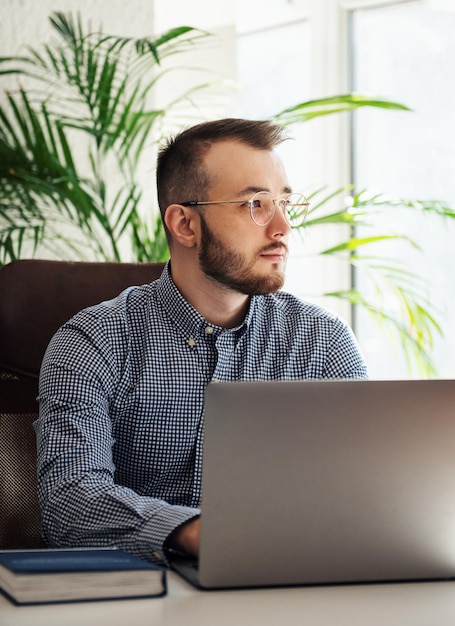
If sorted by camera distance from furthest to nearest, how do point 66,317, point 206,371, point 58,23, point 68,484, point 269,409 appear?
point 58,23 → point 66,317 → point 206,371 → point 68,484 → point 269,409

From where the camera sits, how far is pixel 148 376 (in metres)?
1.61

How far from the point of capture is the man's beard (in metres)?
1.66

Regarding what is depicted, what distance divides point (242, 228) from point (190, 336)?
221 mm

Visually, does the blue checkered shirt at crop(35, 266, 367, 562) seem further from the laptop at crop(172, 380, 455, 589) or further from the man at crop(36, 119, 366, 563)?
the laptop at crop(172, 380, 455, 589)

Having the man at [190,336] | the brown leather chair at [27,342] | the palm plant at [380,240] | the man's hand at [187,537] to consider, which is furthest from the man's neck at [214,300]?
the man's hand at [187,537]

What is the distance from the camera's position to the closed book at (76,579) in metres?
0.92

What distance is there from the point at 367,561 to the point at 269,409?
0.20 meters

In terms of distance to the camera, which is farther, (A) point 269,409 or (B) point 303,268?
(B) point 303,268

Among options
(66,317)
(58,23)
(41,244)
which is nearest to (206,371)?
(66,317)

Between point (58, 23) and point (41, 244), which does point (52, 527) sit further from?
point (58, 23)

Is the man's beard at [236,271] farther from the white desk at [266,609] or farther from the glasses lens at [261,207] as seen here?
the white desk at [266,609]

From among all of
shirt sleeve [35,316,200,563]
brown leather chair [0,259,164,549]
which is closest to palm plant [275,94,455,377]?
brown leather chair [0,259,164,549]

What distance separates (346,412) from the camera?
954 millimetres

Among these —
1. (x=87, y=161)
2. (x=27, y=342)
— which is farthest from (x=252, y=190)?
(x=87, y=161)
